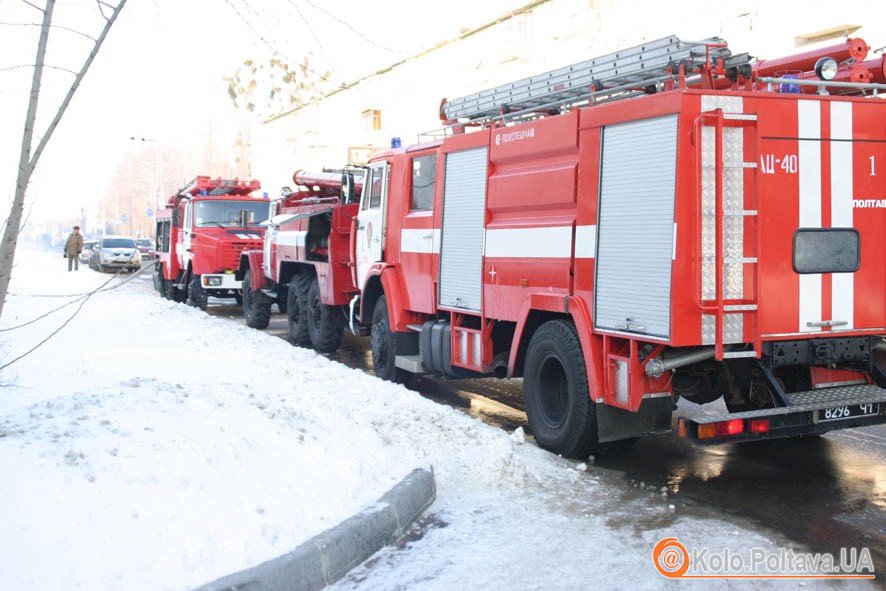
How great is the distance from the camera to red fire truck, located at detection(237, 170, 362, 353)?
13641 millimetres

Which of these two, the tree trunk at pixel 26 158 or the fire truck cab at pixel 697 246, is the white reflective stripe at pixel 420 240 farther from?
the tree trunk at pixel 26 158

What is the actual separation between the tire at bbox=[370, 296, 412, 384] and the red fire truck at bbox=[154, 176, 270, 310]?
30.0ft

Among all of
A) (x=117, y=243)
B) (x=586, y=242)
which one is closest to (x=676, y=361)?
(x=586, y=242)

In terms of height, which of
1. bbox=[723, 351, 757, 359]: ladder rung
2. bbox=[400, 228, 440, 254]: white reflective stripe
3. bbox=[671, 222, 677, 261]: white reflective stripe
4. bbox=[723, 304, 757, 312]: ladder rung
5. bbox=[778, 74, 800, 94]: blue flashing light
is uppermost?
bbox=[778, 74, 800, 94]: blue flashing light

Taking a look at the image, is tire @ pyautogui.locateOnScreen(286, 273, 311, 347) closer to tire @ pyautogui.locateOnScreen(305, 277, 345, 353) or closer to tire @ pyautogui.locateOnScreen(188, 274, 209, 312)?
tire @ pyautogui.locateOnScreen(305, 277, 345, 353)

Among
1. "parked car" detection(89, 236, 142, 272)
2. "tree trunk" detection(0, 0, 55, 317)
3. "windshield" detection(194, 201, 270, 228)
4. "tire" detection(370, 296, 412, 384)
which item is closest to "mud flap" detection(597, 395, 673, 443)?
"tire" detection(370, 296, 412, 384)

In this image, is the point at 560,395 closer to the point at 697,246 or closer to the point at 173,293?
the point at 697,246

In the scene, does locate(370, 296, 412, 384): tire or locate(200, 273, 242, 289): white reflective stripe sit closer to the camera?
locate(370, 296, 412, 384): tire

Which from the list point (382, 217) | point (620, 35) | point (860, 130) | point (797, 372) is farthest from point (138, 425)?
point (620, 35)

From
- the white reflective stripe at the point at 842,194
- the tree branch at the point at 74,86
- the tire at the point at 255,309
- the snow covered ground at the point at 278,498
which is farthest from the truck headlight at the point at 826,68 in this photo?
the tire at the point at 255,309

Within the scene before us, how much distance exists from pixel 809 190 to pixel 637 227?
4.10 ft

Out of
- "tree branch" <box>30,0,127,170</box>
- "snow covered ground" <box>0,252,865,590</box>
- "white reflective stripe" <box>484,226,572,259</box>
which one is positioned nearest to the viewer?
"snow covered ground" <box>0,252,865,590</box>

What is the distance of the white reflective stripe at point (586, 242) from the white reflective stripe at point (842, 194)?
1742 mm

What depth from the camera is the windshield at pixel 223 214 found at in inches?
808
